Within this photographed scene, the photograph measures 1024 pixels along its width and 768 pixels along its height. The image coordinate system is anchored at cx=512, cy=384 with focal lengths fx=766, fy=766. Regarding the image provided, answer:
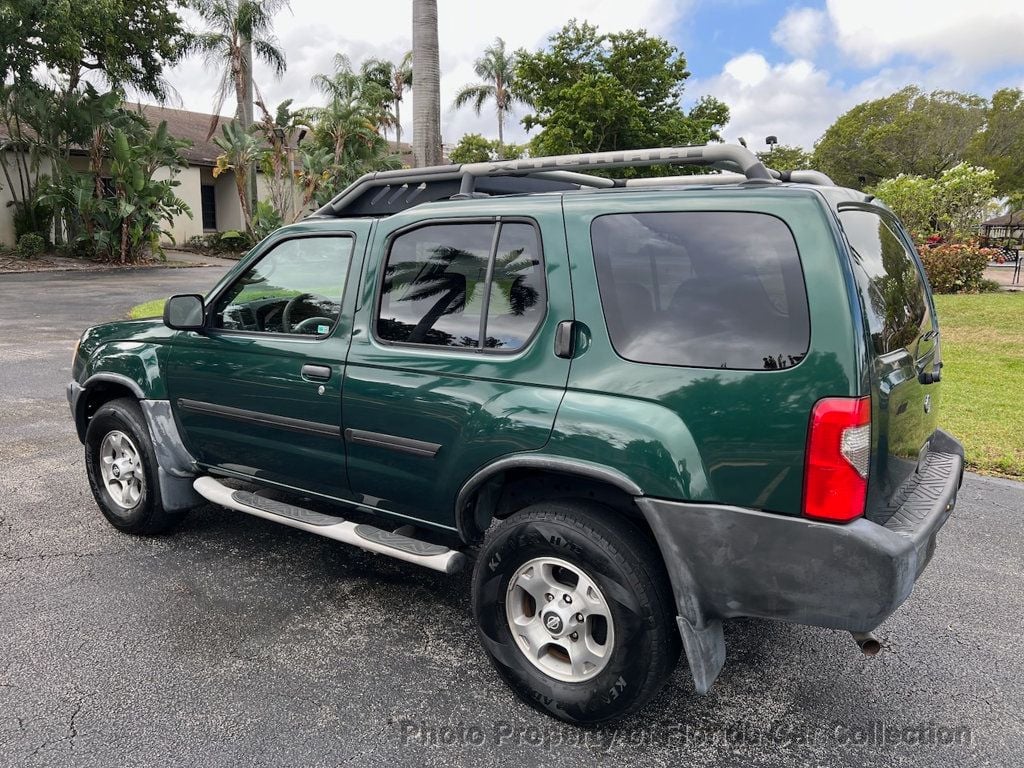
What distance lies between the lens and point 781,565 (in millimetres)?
2420

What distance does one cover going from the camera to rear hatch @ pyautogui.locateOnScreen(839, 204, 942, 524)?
8.00 ft

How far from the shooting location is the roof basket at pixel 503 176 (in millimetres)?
2879

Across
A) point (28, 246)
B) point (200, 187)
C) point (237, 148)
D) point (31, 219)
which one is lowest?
point (28, 246)

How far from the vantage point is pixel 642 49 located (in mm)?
31859

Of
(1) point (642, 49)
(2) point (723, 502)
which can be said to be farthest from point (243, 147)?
(2) point (723, 502)

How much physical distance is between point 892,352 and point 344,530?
2319 millimetres

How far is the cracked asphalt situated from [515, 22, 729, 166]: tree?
28583 mm

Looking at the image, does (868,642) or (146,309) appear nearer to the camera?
(868,642)

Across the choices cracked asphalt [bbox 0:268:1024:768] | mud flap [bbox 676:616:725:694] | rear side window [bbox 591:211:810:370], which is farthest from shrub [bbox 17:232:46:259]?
mud flap [bbox 676:616:725:694]

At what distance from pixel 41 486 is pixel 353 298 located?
3.19 m

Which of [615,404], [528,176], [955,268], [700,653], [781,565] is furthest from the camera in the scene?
[955,268]

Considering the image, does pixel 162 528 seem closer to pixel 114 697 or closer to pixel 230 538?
pixel 230 538

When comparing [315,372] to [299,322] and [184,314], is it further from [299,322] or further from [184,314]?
[184,314]

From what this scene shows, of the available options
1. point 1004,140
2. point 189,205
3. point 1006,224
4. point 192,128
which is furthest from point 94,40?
point 1006,224
